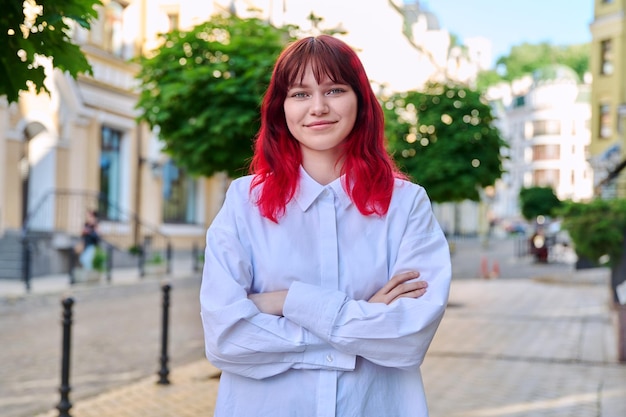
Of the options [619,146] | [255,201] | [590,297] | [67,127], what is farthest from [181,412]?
[619,146]

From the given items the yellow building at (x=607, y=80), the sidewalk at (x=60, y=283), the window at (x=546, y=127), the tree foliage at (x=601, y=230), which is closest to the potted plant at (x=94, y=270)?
the sidewalk at (x=60, y=283)

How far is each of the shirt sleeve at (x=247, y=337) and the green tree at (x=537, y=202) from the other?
42022mm

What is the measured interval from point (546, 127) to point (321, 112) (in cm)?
10962

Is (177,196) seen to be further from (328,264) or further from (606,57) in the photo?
Result: (328,264)

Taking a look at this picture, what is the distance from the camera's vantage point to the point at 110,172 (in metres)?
27.5

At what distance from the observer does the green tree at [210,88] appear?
8812 millimetres

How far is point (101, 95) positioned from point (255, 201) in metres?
25.0

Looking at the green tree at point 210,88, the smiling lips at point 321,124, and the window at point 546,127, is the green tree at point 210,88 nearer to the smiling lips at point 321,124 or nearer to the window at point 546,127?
the smiling lips at point 321,124

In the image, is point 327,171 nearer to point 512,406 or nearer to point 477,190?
point 512,406

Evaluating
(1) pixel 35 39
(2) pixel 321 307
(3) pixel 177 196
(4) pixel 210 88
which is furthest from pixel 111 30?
(2) pixel 321 307

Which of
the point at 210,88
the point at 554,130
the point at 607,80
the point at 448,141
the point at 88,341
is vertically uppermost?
the point at 554,130

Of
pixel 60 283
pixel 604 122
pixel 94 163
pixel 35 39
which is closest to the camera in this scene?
pixel 35 39

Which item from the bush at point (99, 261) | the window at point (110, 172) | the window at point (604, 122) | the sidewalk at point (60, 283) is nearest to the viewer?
the sidewalk at point (60, 283)

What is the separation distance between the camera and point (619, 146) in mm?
36688
